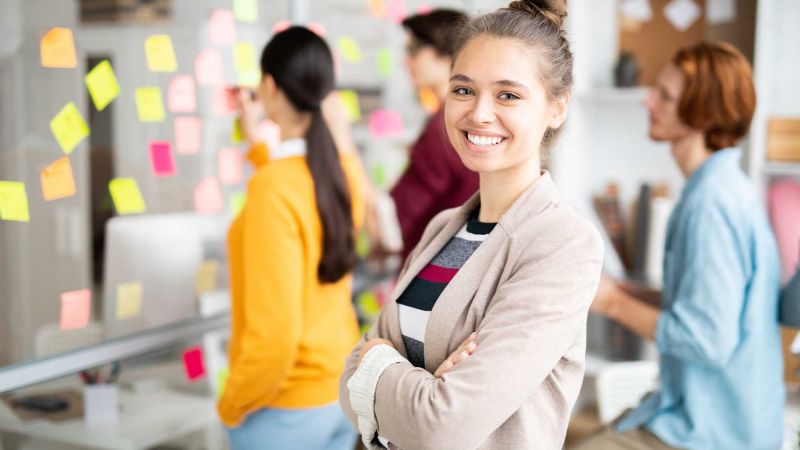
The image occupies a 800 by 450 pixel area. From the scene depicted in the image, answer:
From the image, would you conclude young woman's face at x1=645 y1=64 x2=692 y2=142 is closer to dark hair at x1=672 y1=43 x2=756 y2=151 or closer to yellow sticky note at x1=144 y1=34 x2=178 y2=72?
dark hair at x1=672 y1=43 x2=756 y2=151

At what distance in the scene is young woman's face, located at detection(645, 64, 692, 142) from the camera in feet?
6.68

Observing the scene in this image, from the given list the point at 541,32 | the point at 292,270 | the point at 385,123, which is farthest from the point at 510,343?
the point at 385,123

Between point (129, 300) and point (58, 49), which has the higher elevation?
point (58, 49)

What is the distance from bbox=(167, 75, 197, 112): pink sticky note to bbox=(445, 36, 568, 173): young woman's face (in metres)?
1.12

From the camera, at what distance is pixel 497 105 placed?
1128mm

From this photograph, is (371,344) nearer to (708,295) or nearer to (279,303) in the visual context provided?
(279,303)

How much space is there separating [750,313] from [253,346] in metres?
1.17

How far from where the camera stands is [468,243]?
48.1 inches

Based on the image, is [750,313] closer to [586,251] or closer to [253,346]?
[586,251]

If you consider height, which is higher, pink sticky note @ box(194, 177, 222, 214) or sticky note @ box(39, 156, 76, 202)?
sticky note @ box(39, 156, 76, 202)

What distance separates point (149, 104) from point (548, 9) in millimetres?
1176

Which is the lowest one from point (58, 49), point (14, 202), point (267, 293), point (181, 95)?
point (267, 293)

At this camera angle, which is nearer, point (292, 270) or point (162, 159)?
point (292, 270)

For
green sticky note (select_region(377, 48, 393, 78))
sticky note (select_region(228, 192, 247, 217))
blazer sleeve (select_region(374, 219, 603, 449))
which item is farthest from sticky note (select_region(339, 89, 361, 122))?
blazer sleeve (select_region(374, 219, 603, 449))
